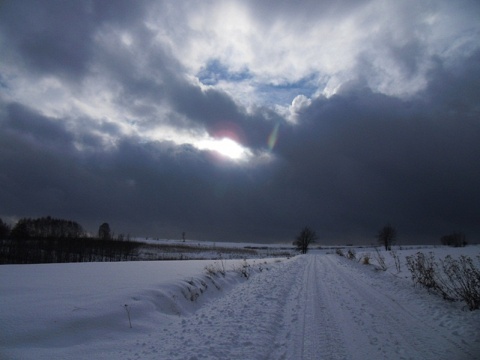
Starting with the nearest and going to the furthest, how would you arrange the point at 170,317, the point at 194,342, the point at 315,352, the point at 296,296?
the point at 315,352
the point at 194,342
the point at 170,317
the point at 296,296

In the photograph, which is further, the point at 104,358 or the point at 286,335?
the point at 286,335

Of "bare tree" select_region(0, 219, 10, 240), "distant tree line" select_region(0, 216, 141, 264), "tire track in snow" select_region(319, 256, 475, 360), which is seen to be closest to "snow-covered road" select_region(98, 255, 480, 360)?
"tire track in snow" select_region(319, 256, 475, 360)

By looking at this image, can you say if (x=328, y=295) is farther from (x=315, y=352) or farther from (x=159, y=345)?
(x=159, y=345)

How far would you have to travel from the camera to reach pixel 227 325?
6.57 metres

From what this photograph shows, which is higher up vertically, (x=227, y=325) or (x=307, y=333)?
(x=307, y=333)

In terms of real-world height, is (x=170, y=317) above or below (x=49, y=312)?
below

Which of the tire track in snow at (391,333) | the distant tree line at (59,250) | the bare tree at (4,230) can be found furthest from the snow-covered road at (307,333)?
the bare tree at (4,230)

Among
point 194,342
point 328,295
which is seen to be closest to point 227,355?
point 194,342

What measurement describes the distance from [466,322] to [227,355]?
6.22 meters

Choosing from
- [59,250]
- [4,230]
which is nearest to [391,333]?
[59,250]

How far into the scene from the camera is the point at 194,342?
5.62m

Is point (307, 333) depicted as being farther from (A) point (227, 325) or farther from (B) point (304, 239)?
(B) point (304, 239)

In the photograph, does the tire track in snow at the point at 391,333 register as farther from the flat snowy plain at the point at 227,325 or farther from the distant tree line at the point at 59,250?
the distant tree line at the point at 59,250

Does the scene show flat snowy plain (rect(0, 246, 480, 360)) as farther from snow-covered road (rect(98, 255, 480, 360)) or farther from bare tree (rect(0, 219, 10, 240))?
bare tree (rect(0, 219, 10, 240))
